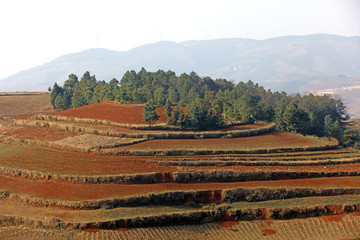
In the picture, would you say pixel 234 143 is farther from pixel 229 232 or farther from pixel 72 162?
pixel 229 232

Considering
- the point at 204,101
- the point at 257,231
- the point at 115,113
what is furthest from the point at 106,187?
the point at 204,101

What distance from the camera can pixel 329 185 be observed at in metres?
43.4

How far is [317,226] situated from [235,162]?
1429 cm

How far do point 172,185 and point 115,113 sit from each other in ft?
109

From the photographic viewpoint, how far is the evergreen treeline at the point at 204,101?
68.0 m

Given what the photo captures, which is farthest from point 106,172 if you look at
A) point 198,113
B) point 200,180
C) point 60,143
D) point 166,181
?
point 198,113

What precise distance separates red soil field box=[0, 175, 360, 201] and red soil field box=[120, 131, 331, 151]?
10960 mm

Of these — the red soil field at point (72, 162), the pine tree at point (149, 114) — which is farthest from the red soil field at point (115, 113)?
the red soil field at point (72, 162)

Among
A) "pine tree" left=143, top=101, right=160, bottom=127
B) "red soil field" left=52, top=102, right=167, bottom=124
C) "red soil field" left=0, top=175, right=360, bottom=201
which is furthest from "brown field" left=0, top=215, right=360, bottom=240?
"red soil field" left=52, top=102, right=167, bottom=124

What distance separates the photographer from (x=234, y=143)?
185 feet

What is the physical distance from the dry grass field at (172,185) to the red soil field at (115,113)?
4.46 metres

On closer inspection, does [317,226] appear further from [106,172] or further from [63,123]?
[63,123]

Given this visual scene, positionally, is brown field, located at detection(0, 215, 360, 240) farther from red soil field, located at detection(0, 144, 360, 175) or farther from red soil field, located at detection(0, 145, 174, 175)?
red soil field, located at detection(0, 145, 174, 175)

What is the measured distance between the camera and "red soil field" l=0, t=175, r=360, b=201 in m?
38.0
